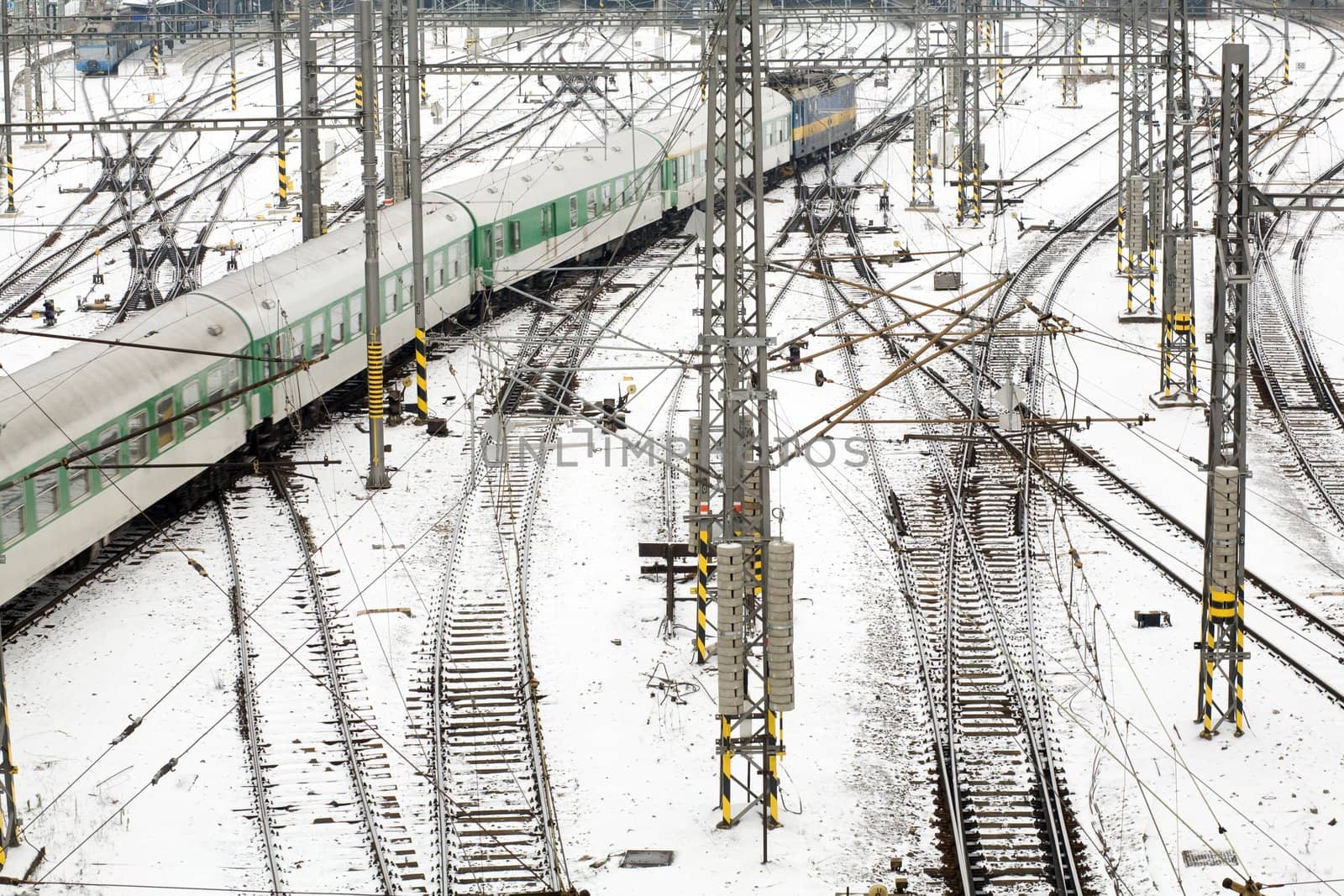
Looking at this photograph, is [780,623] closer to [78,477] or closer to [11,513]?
[11,513]

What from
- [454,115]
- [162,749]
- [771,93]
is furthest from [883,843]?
[454,115]

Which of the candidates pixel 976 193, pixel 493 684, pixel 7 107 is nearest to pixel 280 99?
pixel 7 107

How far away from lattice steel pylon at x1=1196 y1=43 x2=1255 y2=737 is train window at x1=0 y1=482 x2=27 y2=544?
11959mm

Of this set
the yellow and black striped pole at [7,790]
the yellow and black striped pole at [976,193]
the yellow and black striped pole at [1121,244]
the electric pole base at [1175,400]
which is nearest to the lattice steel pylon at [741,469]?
the yellow and black striped pole at [7,790]

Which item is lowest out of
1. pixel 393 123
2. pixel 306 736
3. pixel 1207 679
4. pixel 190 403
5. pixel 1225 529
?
pixel 306 736

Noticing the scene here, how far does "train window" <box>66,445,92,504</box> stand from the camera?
70.3 ft

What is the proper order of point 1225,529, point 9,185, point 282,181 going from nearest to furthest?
point 1225,529, point 282,181, point 9,185

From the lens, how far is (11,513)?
2008 cm

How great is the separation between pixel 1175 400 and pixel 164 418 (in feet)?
53.7

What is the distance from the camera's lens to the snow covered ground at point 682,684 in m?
16.5

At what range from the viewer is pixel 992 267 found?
44000 mm

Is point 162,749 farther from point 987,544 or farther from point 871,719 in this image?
point 987,544

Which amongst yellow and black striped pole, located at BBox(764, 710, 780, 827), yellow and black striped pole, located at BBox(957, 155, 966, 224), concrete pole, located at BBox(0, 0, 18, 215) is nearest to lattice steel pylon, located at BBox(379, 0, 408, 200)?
concrete pole, located at BBox(0, 0, 18, 215)

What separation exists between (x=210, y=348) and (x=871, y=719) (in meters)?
11.0
